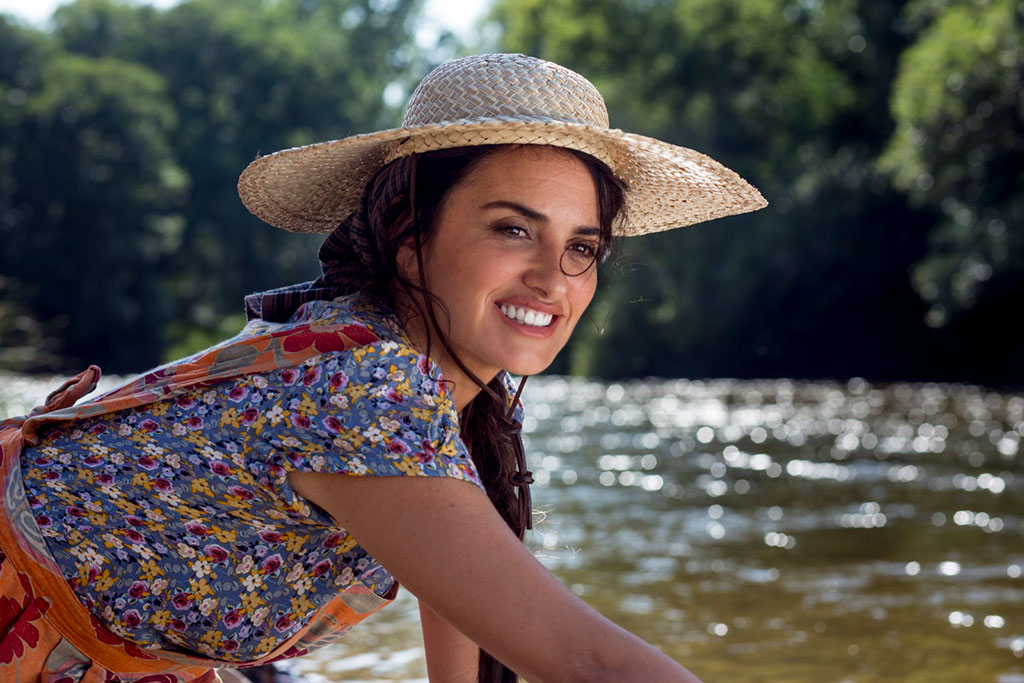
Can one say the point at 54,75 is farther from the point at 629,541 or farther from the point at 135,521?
the point at 135,521

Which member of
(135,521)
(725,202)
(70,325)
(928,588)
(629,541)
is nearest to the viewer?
(135,521)

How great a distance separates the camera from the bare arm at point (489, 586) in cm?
152

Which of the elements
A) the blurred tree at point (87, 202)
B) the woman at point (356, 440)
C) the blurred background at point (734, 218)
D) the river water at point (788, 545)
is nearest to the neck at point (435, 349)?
the woman at point (356, 440)

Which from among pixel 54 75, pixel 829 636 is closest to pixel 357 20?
pixel 54 75

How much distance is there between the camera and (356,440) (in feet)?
5.08

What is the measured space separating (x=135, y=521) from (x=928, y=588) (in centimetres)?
546

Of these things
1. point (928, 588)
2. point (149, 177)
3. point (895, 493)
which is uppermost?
point (149, 177)

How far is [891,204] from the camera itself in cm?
2705

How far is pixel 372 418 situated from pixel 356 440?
0.03m

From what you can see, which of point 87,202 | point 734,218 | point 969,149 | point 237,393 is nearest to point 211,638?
point 237,393

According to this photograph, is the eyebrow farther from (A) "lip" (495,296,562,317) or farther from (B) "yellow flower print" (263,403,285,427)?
(B) "yellow flower print" (263,403,285,427)

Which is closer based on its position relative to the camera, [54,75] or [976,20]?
[976,20]

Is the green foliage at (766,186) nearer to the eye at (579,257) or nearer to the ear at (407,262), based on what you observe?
the eye at (579,257)

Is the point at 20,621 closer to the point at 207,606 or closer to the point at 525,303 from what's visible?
the point at 207,606
